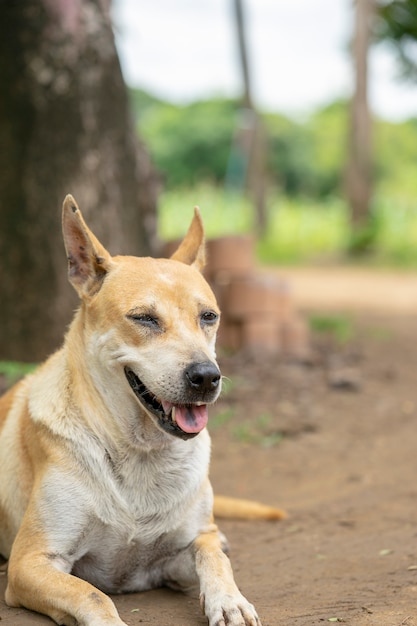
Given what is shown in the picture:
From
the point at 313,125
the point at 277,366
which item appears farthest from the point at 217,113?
the point at 277,366

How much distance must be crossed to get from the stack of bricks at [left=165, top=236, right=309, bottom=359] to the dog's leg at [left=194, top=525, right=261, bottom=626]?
15.8 feet

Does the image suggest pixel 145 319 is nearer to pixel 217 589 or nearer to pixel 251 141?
pixel 217 589

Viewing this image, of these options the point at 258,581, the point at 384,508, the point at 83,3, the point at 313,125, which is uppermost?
the point at 83,3

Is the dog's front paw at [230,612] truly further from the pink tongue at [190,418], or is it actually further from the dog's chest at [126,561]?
the pink tongue at [190,418]

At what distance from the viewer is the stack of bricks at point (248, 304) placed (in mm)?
8852

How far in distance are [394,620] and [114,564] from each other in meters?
1.18

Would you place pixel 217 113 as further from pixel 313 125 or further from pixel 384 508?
pixel 384 508

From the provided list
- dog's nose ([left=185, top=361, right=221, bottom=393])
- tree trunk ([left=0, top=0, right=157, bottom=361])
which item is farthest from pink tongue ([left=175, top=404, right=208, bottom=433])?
tree trunk ([left=0, top=0, right=157, bottom=361])

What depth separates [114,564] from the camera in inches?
156

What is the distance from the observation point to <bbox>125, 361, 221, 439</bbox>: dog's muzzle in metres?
3.59

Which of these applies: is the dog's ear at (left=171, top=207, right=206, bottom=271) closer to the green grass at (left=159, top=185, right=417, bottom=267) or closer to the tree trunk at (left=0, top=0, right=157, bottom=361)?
the tree trunk at (left=0, top=0, right=157, bottom=361)

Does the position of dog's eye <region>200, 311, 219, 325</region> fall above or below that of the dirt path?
above

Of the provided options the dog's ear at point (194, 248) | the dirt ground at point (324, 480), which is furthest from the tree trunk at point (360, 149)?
the dog's ear at point (194, 248)

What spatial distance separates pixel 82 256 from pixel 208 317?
62 centimetres
